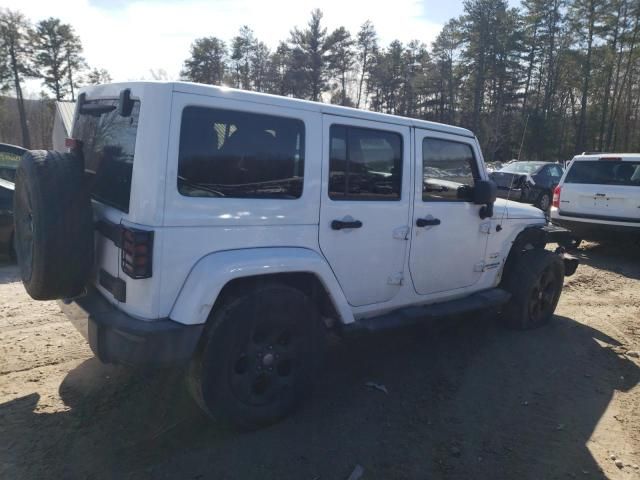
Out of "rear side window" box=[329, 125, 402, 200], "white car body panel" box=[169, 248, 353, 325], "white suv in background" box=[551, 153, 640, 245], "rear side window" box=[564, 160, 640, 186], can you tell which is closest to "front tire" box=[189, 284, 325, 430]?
"white car body panel" box=[169, 248, 353, 325]

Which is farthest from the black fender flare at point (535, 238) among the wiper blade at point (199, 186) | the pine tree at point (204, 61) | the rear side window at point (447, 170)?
the pine tree at point (204, 61)

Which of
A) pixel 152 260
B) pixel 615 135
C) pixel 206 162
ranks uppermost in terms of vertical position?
pixel 615 135

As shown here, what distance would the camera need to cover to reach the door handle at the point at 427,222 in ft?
12.2

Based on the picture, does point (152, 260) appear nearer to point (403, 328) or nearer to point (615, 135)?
point (403, 328)

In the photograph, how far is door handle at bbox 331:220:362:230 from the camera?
125 inches

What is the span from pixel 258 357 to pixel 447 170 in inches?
89.5

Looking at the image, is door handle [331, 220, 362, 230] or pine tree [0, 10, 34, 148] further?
pine tree [0, 10, 34, 148]

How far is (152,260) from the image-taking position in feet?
8.11

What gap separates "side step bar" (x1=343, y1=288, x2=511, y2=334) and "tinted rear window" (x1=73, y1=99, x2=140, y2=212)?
172 centimetres

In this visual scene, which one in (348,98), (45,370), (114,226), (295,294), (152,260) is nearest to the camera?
(152,260)

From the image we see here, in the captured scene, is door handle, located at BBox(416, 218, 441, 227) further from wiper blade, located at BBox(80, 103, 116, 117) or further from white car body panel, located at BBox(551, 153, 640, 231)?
white car body panel, located at BBox(551, 153, 640, 231)

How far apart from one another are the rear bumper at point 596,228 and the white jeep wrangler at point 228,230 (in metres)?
6.19

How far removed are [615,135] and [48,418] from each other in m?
49.7

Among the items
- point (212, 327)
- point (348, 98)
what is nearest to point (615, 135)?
point (348, 98)
